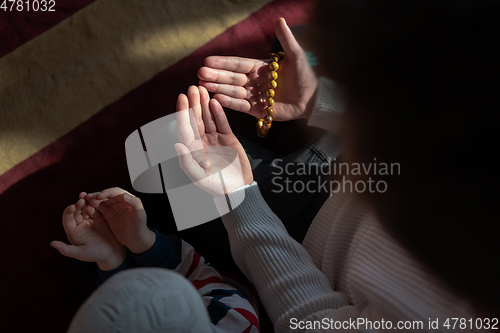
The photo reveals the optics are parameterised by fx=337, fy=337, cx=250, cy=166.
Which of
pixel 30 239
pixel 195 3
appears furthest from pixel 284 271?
pixel 195 3

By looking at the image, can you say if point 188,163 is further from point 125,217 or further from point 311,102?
point 311,102

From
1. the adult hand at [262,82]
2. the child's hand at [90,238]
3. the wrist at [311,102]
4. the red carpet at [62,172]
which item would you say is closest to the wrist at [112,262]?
the child's hand at [90,238]

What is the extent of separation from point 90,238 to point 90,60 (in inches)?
19.7

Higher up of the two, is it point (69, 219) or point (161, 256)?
point (69, 219)

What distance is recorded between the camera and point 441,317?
0.32 meters

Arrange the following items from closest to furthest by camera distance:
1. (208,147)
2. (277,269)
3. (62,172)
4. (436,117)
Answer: (436,117) < (277,269) < (208,147) < (62,172)

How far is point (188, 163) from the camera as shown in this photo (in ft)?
1.75

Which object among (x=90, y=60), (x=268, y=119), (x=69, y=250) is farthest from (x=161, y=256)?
(x=90, y=60)

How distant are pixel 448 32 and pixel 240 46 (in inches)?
26.0

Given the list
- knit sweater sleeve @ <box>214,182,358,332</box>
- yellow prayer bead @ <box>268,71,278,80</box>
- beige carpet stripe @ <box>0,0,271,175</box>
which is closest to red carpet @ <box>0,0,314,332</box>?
beige carpet stripe @ <box>0,0,271,175</box>

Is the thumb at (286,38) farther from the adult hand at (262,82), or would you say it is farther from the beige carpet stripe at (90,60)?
the beige carpet stripe at (90,60)

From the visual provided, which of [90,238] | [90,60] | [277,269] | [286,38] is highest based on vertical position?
[90,60]

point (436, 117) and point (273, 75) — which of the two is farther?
point (273, 75)

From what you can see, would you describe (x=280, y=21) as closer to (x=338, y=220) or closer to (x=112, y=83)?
(x=338, y=220)
